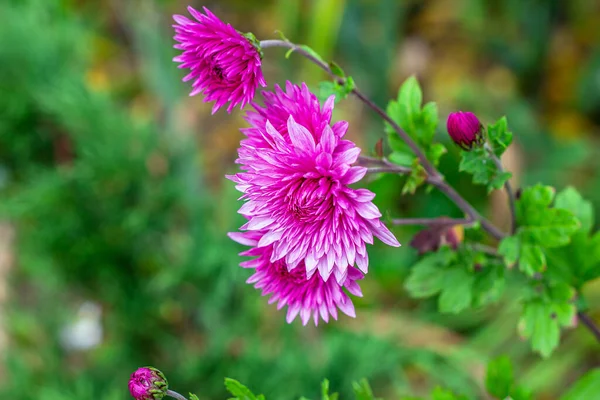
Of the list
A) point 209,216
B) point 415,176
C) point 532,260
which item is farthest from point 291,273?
point 209,216

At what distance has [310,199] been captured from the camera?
1.58 ft

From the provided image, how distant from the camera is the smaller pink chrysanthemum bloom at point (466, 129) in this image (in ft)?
1.77

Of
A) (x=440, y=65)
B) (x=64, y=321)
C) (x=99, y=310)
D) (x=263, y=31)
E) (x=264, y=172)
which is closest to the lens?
(x=264, y=172)

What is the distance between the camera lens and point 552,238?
2.00 feet

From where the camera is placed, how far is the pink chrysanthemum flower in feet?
1.69

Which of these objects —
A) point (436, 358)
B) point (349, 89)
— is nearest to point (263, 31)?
point (436, 358)

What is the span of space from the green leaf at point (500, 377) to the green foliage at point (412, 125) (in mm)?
230

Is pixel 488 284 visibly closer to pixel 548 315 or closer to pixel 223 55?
pixel 548 315

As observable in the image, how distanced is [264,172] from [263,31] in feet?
6.72

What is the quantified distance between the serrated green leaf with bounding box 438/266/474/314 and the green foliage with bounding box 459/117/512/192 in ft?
0.46

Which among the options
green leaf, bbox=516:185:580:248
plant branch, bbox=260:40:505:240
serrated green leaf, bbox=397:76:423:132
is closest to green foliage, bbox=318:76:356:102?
plant branch, bbox=260:40:505:240

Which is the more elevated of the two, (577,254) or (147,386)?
(577,254)

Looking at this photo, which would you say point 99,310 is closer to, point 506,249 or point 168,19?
point 168,19

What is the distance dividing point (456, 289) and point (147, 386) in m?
0.34
